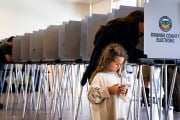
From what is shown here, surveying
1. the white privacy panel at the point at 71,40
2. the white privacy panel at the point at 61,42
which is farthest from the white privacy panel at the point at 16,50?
the white privacy panel at the point at 71,40

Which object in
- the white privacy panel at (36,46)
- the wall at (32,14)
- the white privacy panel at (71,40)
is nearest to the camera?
the white privacy panel at (71,40)

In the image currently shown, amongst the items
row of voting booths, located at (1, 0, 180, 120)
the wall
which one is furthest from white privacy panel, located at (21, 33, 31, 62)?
the wall

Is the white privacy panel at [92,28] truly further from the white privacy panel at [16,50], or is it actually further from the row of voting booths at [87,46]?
the white privacy panel at [16,50]

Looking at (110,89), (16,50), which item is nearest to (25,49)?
(16,50)

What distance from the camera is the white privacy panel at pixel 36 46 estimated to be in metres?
4.61

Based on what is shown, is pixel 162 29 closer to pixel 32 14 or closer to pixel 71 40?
pixel 71 40

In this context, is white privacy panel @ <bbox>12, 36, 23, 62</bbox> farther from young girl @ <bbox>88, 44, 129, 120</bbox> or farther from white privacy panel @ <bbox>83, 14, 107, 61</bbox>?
young girl @ <bbox>88, 44, 129, 120</bbox>

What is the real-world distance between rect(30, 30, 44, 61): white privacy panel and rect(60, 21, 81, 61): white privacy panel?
837 millimetres

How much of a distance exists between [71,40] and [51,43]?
1.64 feet

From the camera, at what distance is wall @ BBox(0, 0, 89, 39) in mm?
10008

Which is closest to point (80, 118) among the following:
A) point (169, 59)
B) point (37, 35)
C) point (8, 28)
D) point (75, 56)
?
point (75, 56)

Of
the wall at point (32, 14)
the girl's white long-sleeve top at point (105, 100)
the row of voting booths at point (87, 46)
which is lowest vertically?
the girl's white long-sleeve top at point (105, 100)

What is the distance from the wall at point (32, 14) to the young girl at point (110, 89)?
818 centimetres

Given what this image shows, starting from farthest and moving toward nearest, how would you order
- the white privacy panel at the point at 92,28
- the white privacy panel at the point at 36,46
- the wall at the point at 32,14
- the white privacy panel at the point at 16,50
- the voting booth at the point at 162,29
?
1. the wall at the point at 32,14
2. the white privacy panel at the point at 16,50
3. the white privacy panel at the point at 36,46
4. the white privacy panel at the point at 92,28
5. the voting booth at the point at 162,29
